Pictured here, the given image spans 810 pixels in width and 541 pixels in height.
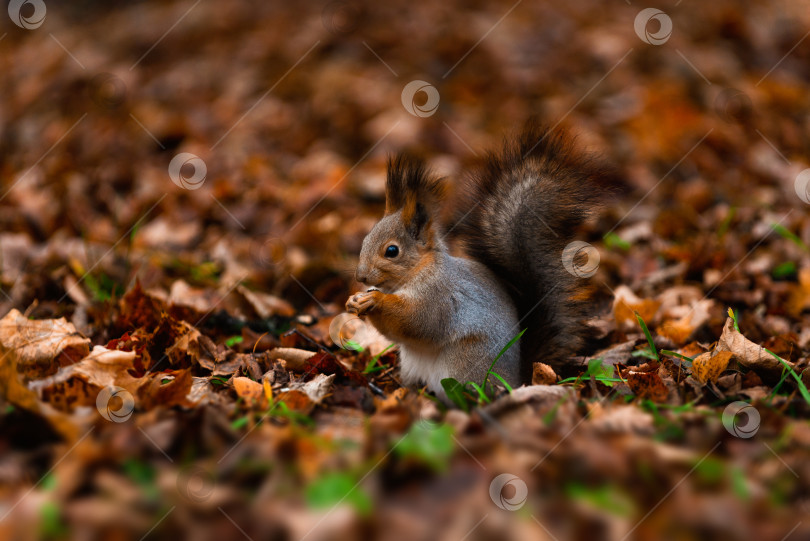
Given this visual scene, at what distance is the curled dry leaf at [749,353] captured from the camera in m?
2.10

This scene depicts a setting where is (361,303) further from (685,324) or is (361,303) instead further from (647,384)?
(685,324)

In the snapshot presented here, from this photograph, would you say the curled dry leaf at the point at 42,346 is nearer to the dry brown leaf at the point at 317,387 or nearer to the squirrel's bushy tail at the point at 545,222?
the dry brown leaf at the point at 317,387

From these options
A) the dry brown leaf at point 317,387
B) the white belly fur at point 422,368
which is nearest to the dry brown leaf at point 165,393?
the dry brown leaf at point 317,387

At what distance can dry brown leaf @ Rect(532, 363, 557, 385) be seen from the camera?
7.29 ft

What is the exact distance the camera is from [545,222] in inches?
91.9

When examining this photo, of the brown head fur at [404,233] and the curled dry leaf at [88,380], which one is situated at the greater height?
the brown head fur at [404,233]

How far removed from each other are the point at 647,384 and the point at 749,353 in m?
0.36

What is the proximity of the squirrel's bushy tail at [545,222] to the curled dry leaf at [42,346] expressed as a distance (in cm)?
149

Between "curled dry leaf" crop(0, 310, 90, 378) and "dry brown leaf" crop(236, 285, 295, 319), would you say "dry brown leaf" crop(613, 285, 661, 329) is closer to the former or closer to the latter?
"dry brown leaf" crop(236, 285, 295, 319)

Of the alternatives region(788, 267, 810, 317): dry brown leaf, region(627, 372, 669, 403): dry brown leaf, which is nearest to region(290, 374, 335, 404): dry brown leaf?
region(627, 372, 669, 403): dry brown leaf

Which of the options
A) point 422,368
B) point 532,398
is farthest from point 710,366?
point 422,368

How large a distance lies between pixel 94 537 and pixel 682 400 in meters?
1.57

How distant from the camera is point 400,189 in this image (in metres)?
2.51

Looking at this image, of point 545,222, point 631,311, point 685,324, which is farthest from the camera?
point 631,311
